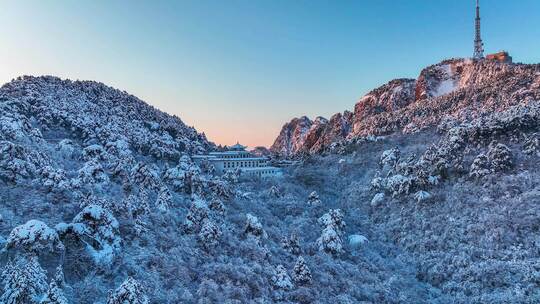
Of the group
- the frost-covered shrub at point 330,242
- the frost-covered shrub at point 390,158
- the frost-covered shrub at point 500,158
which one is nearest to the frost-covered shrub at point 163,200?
the frost-covered shrub at point 330,242

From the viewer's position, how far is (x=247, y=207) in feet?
149

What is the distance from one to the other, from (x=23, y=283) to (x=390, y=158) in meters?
50.0

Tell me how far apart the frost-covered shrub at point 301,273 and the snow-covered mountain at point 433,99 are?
158 feet

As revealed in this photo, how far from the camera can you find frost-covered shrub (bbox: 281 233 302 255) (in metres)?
35.8

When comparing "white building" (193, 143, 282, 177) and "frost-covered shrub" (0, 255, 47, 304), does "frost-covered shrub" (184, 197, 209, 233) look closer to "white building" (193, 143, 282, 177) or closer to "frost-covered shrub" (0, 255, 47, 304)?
"frost-covered shrub" (0, 255, 47, 304)

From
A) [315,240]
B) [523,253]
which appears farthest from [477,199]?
[315,240]

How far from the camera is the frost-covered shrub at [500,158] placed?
1790 inches

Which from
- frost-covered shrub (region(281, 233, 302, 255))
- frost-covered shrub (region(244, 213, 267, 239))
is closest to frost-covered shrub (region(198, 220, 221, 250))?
frost-covered shrub (region(244, 213, 267, 239))

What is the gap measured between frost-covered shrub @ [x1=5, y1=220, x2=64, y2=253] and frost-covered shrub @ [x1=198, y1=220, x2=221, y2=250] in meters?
10.3

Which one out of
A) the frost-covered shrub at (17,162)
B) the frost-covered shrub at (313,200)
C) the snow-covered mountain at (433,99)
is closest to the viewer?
the frost-covered shrub at (17,162)

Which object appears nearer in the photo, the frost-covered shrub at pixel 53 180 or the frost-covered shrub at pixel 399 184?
the frost-covered shrub at pixel 53 180

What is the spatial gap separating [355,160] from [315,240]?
31.7 m

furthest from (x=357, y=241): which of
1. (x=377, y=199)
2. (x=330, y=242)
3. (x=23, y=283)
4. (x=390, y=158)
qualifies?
(x=23, y=283)

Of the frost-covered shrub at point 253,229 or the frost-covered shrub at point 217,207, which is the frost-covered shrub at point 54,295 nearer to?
the frost-covered shrub at point 253,229
